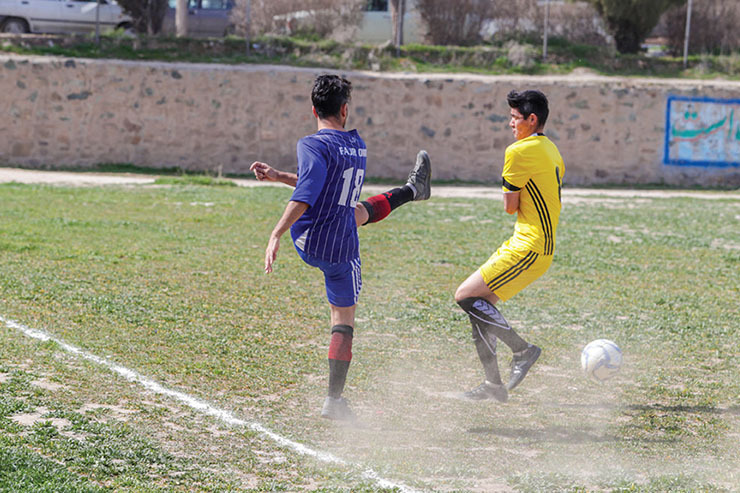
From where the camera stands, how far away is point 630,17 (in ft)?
80.9

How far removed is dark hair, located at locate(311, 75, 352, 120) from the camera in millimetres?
5109

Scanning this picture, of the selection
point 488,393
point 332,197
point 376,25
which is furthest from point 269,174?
point 376,25

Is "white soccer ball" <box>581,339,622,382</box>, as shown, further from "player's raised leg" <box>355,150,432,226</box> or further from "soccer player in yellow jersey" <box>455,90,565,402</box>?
"player's raised leg" <box>355,150,432,226</box>

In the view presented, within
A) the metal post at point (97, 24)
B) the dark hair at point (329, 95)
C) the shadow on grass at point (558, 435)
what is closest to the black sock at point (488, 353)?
the shadow on grass at point (558, 435)

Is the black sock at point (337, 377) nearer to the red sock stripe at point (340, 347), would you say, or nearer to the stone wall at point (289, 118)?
the red sock stripe at point (340, 347)

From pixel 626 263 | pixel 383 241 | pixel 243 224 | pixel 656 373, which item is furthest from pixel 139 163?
pixel 656 373

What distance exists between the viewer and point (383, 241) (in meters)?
12.2

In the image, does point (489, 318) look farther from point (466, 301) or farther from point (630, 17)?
point (630, 17)

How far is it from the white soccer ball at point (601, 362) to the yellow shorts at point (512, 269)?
684mm

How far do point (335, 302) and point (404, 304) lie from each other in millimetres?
3243

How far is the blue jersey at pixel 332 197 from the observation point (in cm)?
500

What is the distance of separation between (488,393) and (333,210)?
5.24ft

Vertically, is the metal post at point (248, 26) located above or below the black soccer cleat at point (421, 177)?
above

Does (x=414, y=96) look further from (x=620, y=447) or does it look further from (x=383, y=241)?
(x=620, y=447)
